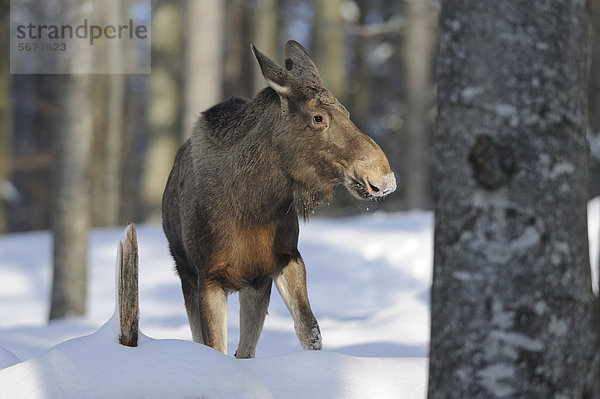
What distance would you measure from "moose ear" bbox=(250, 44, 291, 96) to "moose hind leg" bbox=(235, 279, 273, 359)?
119cm

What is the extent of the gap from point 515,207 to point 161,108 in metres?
13.7

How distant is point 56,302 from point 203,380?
6694 millimetres

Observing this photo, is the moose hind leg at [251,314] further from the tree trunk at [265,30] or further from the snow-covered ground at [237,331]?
the tree trunk at [265,30]

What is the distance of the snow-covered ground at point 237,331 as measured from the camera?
10.1ft

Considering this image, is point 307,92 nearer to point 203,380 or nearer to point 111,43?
point 203,380

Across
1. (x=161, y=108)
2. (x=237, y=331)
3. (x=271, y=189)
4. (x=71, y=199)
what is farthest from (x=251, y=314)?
(x=161, y=108)

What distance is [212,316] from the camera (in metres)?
4.40

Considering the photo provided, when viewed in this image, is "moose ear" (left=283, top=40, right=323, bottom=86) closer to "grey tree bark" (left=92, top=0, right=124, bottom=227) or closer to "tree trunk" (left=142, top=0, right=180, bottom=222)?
"tree trunk" (left=142, top=0, right=180, bottom=222)

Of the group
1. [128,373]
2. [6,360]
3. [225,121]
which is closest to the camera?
[128,373]

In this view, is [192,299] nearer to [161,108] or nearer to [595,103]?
[161,108]

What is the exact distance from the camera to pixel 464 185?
2502 mm

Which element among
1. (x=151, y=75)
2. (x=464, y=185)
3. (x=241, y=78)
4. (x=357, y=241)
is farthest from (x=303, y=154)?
(x=241, y=78)

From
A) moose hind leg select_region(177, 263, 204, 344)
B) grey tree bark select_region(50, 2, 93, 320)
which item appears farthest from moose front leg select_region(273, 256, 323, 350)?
grey tree bark select_region(50, 2, 93, 320)

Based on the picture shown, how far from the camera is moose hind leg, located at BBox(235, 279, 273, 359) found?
4852 mm
